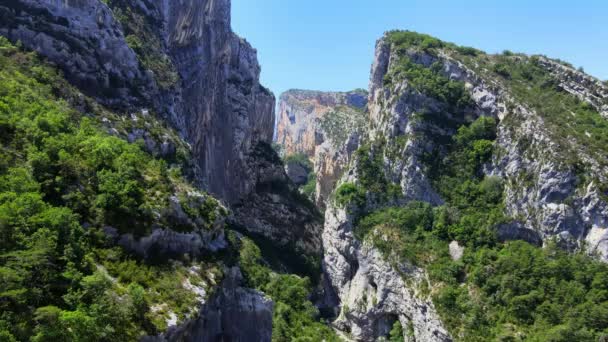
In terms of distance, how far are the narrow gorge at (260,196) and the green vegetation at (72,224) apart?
0.13 metres

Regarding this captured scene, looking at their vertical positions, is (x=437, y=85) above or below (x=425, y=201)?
above

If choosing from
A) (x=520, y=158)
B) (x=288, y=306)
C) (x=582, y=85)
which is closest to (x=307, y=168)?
(x=582, y=85)

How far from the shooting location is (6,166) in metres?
28.1

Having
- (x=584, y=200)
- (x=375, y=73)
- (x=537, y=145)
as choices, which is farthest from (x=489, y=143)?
(x=375, y=73)

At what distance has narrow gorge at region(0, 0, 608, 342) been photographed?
27719 millimetres

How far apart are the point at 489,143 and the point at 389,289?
27.3 m

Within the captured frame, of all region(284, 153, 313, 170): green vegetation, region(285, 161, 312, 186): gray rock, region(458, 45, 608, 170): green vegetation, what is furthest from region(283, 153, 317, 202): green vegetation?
region(458, 45, 608, 170): green vegetation

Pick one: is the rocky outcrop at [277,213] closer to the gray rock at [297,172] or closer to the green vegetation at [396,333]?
the green vegetation at [396,333]

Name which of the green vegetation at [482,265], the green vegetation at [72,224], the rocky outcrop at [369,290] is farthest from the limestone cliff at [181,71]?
the green vegetation at [482,265]

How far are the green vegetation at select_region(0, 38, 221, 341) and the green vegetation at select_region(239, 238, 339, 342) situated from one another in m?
22.7

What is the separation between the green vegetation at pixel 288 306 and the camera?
192ft

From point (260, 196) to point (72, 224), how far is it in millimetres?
78090

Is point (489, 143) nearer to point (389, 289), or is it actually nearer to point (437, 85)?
point (437, 85)

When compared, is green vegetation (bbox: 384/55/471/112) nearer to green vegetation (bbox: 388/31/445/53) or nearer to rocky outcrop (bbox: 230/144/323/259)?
green vegetation (bbox: 388/31/445/53)
